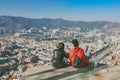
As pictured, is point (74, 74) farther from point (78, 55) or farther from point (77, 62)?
point (78, 55)

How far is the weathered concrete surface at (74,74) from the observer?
7630 mm

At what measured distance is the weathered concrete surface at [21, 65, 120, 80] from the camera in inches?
300

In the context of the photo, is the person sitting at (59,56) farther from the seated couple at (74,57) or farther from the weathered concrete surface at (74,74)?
the weathered concrete surface at (74,74)

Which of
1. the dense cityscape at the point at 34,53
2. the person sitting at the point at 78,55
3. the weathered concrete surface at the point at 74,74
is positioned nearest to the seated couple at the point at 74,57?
the person sitting at the point at 78,55

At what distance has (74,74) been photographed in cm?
824

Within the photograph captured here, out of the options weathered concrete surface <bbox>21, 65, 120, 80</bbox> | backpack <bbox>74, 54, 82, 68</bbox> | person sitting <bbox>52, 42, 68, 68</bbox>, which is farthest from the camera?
person sitting <bbox>52, 42, 68, 68</bbox>

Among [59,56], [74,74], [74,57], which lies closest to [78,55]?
[74,57]

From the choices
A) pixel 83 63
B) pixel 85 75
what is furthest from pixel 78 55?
pixel 85 75

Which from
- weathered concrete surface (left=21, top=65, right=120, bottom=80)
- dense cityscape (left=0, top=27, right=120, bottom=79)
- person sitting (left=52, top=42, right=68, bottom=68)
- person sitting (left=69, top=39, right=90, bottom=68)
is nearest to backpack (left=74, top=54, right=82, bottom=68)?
person sitting (left=69, top=39, right=90, bottom=68)

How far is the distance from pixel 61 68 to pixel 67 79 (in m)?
1.58

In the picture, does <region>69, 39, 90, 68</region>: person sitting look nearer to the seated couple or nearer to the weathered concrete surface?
the seated couple

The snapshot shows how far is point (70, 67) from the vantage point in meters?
9.22

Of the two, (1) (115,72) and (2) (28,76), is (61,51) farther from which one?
(1) (115,72)

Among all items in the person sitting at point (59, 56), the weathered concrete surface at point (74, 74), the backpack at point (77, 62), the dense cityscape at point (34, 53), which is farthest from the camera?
the dense cityscape at point (34, 53)
